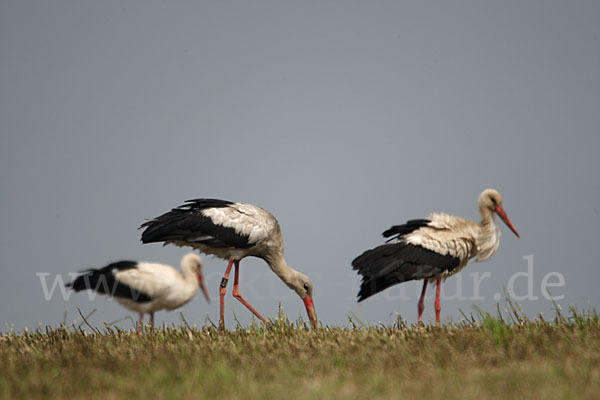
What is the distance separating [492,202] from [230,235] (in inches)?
150

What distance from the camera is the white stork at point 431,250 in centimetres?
811

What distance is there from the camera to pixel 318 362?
528cm

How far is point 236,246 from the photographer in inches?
361

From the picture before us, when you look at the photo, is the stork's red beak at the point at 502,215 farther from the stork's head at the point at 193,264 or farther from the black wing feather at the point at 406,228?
the stork's head at the point at 193,264

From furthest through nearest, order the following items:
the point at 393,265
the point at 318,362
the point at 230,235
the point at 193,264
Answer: the point at 193,264 < the point at 230,235 < the point at 393,265 < the point at 318,362

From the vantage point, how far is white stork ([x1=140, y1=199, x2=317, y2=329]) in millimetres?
8820

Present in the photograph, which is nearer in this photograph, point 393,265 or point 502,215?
point 393,265

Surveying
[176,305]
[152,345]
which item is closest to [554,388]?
[152,345]

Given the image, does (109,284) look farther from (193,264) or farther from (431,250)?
(431,250)

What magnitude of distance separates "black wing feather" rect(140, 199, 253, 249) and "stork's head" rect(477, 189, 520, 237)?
3.46 meters

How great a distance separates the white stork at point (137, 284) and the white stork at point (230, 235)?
0.53 m

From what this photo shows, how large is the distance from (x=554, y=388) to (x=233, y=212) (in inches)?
225

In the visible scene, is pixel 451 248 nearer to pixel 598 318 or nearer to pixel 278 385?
pixel 598 318

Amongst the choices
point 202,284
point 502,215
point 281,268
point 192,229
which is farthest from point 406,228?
point 202,284
